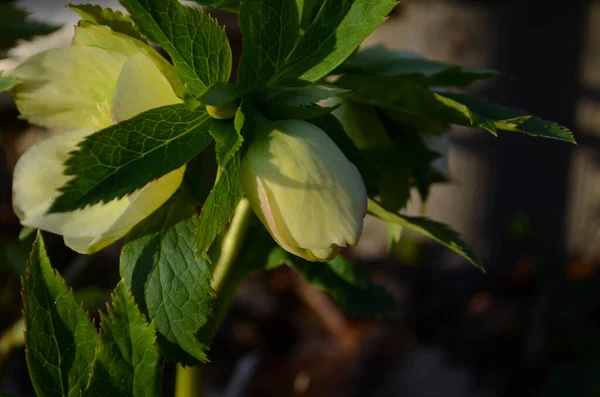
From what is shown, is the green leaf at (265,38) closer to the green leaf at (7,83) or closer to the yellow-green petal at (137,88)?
the yellow-green petal at (137,88)

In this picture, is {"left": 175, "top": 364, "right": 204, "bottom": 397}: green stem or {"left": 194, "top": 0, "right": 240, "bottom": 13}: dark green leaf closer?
{"left": 194, "top": 0, "right": 240, "bottom": 13}: dark green leaf

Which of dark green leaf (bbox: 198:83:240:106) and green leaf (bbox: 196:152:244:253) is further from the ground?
dark green leaf (bbox: 198:83:240:106)

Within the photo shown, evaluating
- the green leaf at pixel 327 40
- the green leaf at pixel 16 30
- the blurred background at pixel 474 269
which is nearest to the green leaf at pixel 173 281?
the green leaf at pixel 327 40

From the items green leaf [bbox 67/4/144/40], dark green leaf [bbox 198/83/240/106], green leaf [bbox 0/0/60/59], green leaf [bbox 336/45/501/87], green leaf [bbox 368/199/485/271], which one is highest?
green leaf [bbox 67/4/144/40]

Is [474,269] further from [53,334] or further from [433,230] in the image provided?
[53,334]

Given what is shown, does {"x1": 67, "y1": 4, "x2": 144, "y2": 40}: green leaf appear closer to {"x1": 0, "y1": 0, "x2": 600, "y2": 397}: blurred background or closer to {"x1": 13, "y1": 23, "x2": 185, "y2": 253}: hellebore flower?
{"x1": 13, "y1": 23, "x2": 185, "y2": 253}: hellebore flower

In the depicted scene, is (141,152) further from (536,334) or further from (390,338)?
(536,334)

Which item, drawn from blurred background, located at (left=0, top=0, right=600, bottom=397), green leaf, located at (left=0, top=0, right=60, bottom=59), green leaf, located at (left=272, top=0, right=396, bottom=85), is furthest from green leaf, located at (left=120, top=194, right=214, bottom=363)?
blurred background, located at (left=0, top=0, right=600, bottom=397)
